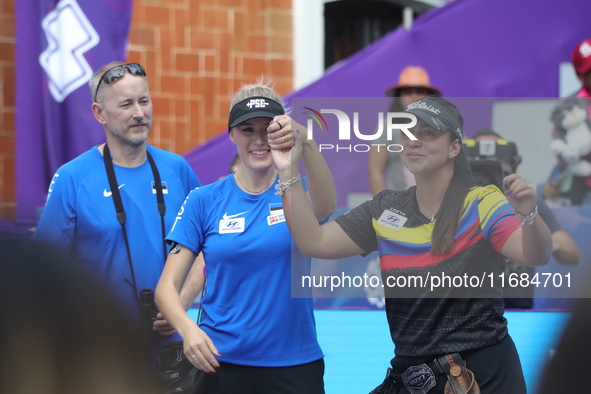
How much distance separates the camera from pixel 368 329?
3.48 meters

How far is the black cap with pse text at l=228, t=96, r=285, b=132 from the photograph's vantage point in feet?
9.87

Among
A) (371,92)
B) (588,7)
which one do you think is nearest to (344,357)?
(371,92)

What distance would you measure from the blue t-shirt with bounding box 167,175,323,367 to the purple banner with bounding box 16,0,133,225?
2660mm

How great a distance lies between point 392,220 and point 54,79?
336 centimetres

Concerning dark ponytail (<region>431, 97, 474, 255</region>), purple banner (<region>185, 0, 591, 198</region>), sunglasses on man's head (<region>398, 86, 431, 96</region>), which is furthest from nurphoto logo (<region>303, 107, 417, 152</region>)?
purple banner (<region>185, 0, 591, 198</region>)

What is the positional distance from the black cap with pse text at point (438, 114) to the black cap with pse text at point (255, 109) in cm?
50

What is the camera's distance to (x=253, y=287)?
301 cm

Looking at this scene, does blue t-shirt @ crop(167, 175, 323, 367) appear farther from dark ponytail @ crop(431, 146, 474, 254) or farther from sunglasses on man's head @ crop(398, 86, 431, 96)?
sunglasses on man's head @ crop(398, 86, 431, 96)

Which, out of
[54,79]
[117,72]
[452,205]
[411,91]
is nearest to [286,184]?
[452,205]

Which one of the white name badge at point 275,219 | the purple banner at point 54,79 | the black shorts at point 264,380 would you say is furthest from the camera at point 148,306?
the purple banner at point 54,79

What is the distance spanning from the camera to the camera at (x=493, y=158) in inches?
109

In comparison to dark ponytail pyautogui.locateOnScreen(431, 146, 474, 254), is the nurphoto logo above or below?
above

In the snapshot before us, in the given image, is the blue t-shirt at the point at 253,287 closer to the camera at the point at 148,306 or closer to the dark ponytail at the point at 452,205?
the camera at the point at 148,306

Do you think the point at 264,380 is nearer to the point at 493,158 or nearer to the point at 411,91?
the point at 493,158
